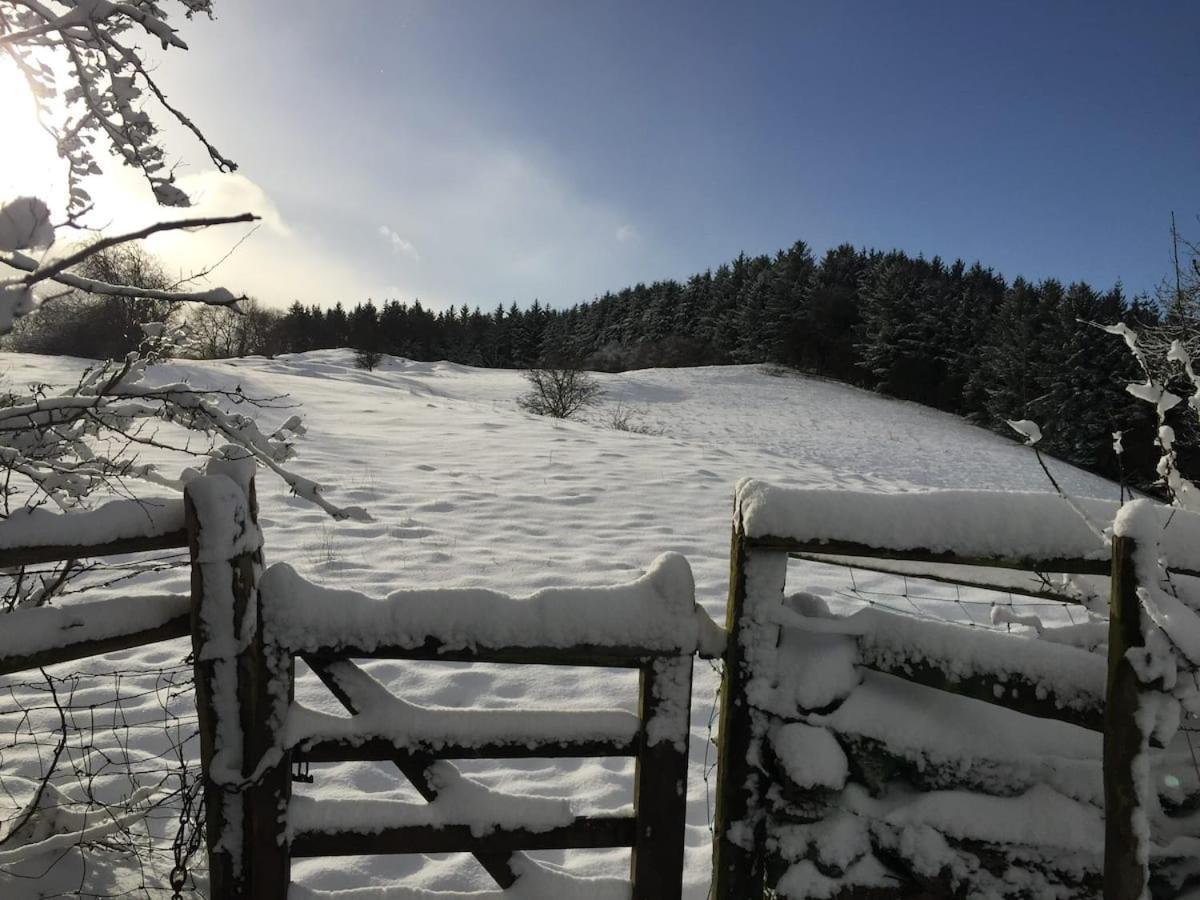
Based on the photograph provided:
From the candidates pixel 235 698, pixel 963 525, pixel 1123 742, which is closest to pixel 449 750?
pixel 235 698

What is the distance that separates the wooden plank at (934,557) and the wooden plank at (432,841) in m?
1.03

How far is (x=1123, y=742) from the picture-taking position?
1.71 metres

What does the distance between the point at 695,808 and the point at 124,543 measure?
2.64 metres

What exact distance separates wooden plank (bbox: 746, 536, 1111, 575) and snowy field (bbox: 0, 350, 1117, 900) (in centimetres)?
92

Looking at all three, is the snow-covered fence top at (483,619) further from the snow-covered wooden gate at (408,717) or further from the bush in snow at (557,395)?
the bush in snow at (557,395)

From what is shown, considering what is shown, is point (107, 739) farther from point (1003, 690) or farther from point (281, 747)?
point (1003, 690)

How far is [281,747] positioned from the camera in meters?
1.80

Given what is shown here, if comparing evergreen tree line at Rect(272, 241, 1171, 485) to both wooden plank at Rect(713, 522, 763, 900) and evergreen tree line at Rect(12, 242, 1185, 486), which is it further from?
wooden plank at Rect(713, 522, 763, 900)

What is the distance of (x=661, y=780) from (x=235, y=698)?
1.23 metres

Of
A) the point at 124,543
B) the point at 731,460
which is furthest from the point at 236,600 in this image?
the point at 731,460

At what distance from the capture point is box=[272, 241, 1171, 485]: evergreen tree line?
31.0 meters

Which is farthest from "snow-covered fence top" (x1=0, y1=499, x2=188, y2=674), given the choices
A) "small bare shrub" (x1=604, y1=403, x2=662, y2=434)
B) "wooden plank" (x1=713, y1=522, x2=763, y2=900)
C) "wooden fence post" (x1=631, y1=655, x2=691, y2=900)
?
"small bare shrub" (x1=604, y1=403, x2=662, y2=434)

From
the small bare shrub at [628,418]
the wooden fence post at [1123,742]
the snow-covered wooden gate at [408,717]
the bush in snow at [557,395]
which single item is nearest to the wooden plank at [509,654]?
the snow-covered wooden gate at [408,717]

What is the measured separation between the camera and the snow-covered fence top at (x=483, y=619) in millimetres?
1806
